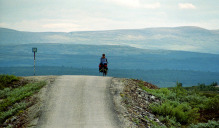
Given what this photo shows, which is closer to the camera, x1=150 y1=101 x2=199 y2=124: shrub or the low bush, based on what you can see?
the low bush

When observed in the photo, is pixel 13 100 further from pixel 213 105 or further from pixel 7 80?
pixel 213 105

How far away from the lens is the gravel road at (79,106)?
1490cm

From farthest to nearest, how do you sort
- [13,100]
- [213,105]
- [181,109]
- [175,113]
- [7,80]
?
1. [7,80]
2. [213,105]
3. [181,109]
4. [13,100]
5. [175,113]

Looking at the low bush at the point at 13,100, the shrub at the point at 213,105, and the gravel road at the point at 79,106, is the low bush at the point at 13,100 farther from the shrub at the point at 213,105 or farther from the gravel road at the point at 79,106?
the shrub at the point at 213,105

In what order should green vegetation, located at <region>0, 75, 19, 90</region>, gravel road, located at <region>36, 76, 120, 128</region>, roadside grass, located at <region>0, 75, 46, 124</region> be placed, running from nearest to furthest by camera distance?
1. gravel road, located at <region>36, 76, 120, 128</region>
2. roadside grass, located at <region>0, 75, 46, 124</region>
3. green vegetation, located at <region>0, 75, 19, 90</region>

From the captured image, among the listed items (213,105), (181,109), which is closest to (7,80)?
(181,109)

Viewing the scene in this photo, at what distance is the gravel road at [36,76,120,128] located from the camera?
1490 centimetres

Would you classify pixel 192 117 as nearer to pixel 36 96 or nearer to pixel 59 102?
pixel 59 102

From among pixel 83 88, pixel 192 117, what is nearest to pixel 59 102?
pixel 83 88

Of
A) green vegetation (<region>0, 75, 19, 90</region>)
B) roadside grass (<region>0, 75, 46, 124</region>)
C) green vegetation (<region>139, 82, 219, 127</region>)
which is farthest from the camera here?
green vegetation (<region>0, 75, 19, 90</region>)

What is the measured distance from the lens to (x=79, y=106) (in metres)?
17.4

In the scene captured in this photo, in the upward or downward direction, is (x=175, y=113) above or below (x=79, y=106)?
below

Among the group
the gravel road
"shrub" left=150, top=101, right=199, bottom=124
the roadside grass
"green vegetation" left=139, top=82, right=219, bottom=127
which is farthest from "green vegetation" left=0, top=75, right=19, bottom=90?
"shrub" left=150, top=101, right=199, bottom=124

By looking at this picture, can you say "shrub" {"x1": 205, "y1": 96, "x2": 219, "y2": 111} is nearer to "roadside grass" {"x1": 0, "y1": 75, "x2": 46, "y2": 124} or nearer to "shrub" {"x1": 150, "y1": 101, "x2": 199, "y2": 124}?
"shrub" {"x1": 150, "y1": 101, "x2": 199, "y2": 124}
